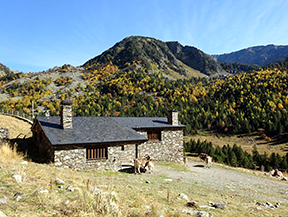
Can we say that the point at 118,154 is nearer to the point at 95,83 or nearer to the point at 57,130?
the point at 57,130

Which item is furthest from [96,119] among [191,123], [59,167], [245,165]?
[191,123]

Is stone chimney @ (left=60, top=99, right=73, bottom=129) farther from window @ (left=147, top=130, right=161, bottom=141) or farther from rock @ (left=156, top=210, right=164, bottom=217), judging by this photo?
rock @ (left=156, top=210, right=164, bottom=217)

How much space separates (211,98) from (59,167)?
352 feet

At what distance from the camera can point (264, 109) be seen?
7812 cm

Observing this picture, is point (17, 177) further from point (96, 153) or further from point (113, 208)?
point (96, 153)

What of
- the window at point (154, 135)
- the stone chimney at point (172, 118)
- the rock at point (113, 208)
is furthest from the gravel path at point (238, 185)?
the rock at point (113, 208)

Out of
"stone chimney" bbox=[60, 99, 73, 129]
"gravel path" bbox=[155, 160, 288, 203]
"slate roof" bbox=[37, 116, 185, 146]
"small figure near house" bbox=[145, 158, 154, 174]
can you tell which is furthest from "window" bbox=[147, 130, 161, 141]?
"stone chimney" bbox=[60, 99, 73, 129]

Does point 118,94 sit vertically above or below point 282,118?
above

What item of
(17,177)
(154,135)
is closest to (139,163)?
(154,135)

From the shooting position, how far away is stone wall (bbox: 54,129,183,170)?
13.3 metres

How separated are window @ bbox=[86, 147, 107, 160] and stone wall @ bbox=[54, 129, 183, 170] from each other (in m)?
0.32

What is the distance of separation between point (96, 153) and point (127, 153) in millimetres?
3931

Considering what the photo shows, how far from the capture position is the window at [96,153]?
14148 millimetres

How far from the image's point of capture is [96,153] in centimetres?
1440
